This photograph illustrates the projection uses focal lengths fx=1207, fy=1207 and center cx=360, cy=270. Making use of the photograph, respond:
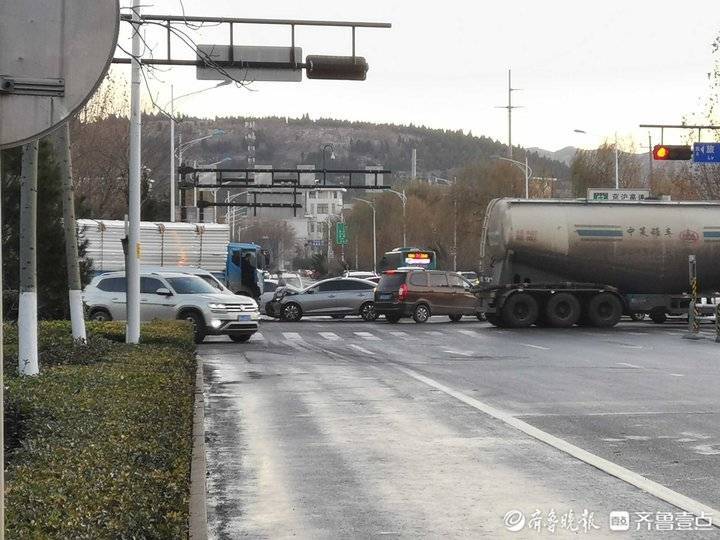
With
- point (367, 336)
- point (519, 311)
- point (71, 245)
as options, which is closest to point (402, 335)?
point (367, 336)

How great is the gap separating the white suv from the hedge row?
47.1 feet

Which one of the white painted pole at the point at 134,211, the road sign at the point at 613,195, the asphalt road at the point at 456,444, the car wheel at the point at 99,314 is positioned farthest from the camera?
the road sign at the point at 613,195

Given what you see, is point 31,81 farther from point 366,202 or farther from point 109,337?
point 366,202

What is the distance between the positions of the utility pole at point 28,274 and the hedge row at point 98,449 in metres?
0.27

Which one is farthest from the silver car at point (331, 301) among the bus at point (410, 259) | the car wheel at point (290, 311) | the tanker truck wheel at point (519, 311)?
the bus at point (410, 259)

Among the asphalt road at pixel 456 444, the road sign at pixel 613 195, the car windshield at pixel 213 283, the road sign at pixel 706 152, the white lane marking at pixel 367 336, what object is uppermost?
the road sign at pixel 706 152

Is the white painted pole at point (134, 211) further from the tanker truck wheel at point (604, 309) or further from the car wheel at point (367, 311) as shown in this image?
the car wheel at point (367, 311)

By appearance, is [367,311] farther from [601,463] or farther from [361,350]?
[601,463]

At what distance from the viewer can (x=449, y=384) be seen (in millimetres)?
18406

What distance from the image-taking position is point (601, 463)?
10367 millimetres

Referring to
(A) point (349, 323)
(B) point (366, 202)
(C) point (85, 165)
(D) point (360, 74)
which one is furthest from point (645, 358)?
(B) point (366, 202)

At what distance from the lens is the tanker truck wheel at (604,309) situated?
1505 inches

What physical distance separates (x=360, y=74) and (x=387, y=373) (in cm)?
510

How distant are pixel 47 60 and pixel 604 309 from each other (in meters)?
35.3
